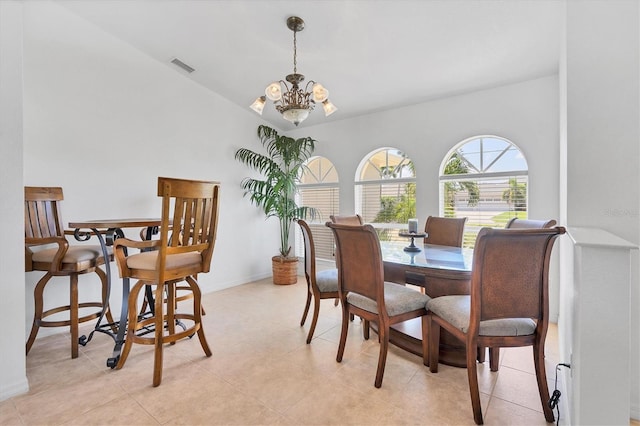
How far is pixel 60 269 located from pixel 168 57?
Result: 2549 millimetres

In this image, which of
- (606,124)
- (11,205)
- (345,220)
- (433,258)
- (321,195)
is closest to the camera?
(606,124)

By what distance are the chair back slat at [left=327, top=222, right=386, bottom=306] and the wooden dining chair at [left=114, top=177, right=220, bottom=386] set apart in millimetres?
942

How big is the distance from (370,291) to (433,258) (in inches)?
26.4

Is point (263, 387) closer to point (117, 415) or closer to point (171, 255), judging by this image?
point (117, 415)

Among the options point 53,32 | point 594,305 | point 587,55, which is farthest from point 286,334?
point 53,32

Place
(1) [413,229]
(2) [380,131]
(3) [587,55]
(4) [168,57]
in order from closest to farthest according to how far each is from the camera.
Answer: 1. (3) [587,55]
2. (1) [413,229]
3. (4) [168,57]
4. (2) [380,131]

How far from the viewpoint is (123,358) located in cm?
211

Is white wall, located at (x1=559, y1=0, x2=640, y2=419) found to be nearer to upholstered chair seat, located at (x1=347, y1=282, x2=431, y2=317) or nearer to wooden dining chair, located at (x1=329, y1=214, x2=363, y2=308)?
upholstered chair seat, located at (x1=347, y1=282, x2=431, y2=317)

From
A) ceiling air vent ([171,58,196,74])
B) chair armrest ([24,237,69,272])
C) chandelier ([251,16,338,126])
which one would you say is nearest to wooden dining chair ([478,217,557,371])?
chandelier ([251,16,338,126])

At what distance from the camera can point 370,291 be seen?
77.8 inches

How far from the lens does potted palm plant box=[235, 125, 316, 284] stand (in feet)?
14.5

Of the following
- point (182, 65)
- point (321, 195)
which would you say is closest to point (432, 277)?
point (321, 195)

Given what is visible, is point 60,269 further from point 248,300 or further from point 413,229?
point 413,229

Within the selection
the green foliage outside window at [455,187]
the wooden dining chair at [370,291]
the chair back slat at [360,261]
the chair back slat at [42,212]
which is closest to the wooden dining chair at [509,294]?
the wooden dining chair at [370,291]
